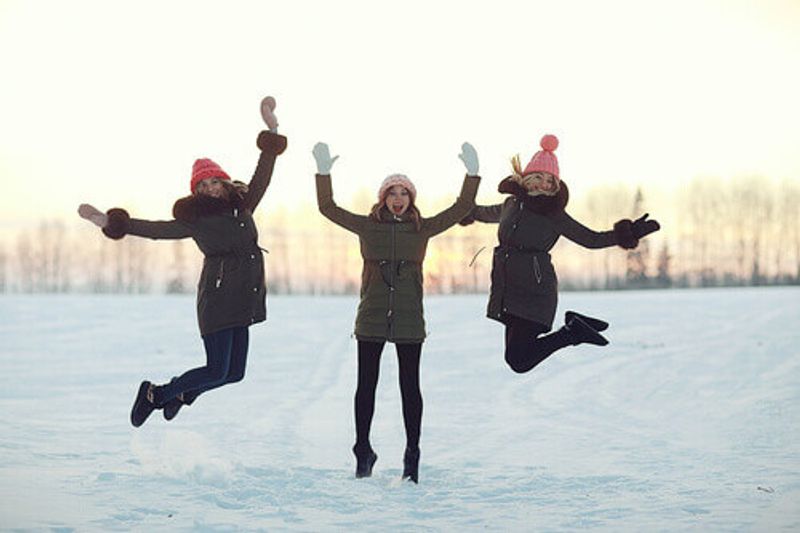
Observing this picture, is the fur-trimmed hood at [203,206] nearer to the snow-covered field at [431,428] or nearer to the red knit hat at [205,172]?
the red knit hat at [205,172]

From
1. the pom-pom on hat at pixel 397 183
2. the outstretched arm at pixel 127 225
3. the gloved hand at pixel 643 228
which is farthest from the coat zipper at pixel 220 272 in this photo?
the gloved hand at pixel 643 228

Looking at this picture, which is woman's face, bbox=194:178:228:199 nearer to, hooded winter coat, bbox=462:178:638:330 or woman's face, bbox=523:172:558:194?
hooded winter coat, bbox=462:178:638:330

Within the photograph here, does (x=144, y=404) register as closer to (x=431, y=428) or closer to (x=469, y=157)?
(x=469, y=157)

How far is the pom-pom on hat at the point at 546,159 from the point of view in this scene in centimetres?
860

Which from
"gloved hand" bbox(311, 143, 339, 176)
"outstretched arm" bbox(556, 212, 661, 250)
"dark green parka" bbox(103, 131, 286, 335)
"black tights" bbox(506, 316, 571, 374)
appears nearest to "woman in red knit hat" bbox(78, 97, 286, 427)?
"dark green parka" bbox(103, 131, 286, 335)

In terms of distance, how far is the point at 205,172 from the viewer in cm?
860

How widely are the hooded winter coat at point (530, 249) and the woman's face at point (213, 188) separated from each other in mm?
2199

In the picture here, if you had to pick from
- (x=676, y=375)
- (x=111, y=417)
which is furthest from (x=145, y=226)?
(x=676, y=375)

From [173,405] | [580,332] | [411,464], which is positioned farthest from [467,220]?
[173,405]

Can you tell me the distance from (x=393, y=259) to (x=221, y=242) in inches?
53.0

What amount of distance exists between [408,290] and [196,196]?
71.3 inches

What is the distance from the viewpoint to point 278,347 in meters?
25.0

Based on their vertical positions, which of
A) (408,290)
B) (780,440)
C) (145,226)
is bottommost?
(780,440)

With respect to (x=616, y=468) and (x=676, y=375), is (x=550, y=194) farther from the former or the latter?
(x=676, y=375)
